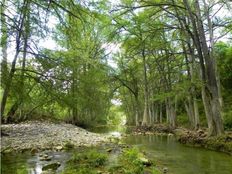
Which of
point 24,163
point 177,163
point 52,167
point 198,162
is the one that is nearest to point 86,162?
point 52,167

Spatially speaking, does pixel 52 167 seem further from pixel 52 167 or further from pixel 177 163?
pixel 177 163

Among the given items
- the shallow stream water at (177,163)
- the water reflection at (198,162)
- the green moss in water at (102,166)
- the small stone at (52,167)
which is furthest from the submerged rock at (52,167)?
the water reflection at (198,162)

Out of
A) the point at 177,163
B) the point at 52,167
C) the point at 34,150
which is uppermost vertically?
the point at 34,150

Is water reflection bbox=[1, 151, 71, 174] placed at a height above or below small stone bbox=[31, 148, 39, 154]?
below

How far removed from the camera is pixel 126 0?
15.7 meters

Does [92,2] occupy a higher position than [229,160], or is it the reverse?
[92,2]

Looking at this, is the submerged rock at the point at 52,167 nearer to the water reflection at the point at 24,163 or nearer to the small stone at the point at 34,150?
the water reflection at the point at 24,163

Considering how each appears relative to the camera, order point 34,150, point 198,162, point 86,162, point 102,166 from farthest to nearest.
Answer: point 34,150
point 198,162
point 86,162
point 102,166

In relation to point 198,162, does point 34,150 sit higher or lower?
higher

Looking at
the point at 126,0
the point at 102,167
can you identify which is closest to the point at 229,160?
the point at 102,167

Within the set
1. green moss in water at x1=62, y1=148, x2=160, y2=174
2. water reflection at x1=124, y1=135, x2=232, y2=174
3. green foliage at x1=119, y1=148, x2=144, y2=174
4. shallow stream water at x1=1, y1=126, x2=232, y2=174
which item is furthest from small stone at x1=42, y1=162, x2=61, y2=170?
water reflection at x1=124, y1=135, x2=232, y2=174

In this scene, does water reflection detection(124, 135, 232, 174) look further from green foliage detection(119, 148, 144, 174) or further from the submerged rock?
the submerged rock

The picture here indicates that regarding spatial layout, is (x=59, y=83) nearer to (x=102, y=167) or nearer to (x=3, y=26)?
(x=3, y=26)

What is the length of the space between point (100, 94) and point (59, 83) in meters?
18.8
